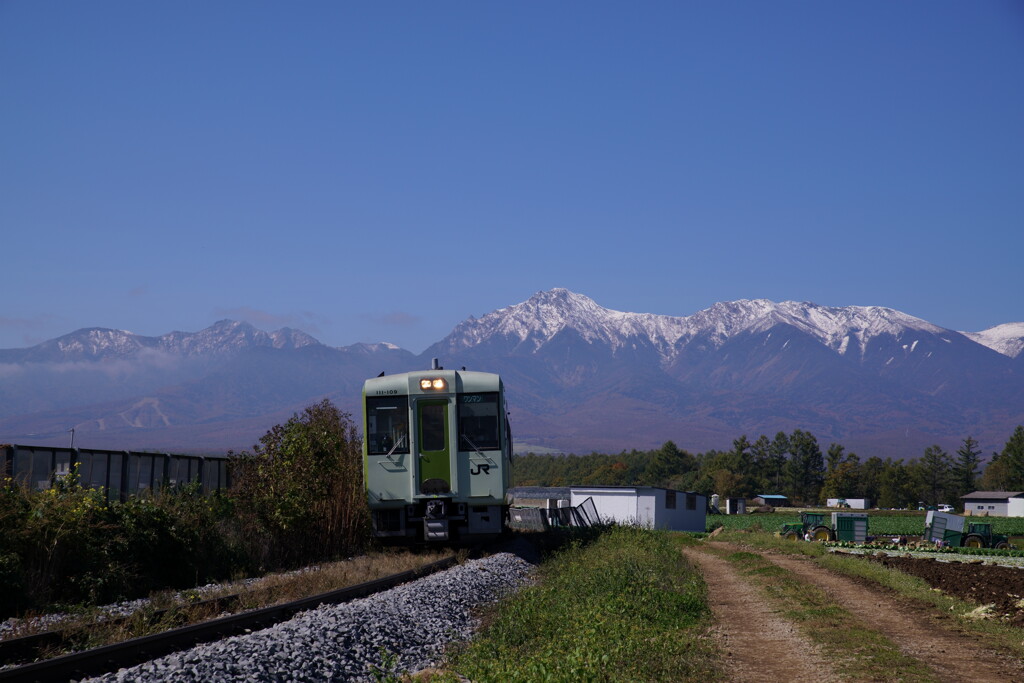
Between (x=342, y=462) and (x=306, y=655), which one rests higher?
(x=342, y=462)

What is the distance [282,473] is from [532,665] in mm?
12755

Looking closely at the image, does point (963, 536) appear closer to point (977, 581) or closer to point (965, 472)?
point (977, 581)

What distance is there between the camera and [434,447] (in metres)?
19.0

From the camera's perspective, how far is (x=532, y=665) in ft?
27.8

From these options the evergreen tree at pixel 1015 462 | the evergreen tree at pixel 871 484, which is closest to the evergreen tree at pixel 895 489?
the evergreen tree at pixel 871 484

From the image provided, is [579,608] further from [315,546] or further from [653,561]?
[315,546]

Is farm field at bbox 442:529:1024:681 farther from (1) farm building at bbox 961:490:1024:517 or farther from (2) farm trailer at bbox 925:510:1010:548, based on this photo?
(1) farm building at bbox 961:490:1024:517

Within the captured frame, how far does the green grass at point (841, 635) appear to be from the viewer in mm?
9961

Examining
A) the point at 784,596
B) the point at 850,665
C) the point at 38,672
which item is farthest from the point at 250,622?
the point at 784,596

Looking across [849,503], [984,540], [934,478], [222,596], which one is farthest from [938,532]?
[934,478]

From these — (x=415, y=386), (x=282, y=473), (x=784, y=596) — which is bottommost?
(x=784, y=596)

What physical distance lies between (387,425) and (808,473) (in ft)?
494

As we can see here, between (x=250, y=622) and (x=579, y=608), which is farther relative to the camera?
(x=579, y=608)

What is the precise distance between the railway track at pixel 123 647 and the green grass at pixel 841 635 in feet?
19.2
